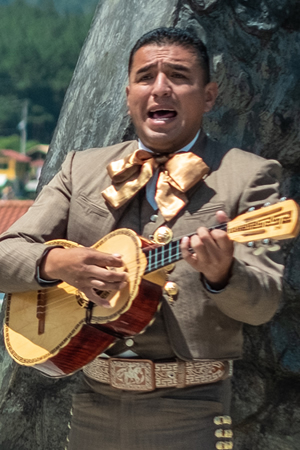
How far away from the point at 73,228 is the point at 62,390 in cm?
137

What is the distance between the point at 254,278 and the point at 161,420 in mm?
529

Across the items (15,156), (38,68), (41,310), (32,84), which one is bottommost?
(15,156)

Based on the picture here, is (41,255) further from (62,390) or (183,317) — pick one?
(62,390)

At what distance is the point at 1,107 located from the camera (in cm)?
4928

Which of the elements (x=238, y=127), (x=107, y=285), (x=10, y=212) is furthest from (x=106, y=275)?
(x=10, y=212)

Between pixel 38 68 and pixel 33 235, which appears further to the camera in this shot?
pixel 38 68

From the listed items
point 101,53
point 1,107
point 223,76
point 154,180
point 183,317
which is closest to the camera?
point 183,317

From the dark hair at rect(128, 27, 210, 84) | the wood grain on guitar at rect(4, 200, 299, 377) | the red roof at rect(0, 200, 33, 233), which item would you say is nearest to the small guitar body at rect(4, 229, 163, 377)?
the wood grain on guitar at rect(4, 200, 299, 377)

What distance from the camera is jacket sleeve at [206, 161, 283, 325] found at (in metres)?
1.96

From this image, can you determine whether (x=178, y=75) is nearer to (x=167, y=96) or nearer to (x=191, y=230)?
(x=167, y=96)

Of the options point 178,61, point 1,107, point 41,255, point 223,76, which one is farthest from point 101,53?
point 1,107

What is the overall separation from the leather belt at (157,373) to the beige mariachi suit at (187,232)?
4cm

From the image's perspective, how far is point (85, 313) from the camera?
7.26 ft

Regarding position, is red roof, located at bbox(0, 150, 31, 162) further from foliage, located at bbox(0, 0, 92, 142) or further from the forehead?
the forehead
